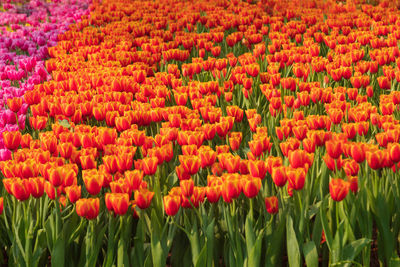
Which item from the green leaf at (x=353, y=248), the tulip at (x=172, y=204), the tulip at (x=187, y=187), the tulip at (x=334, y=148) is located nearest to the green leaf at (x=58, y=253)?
the tulip at (x=172, y=204)

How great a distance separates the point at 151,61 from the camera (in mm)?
6242

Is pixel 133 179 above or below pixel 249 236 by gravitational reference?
above

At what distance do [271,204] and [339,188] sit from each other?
0.35m

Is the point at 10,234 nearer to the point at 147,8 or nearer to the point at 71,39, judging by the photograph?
the point at 71,39

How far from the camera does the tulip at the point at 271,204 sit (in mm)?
2648

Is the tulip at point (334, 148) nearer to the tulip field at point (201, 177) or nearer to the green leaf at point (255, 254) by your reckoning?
the tulip field at point (201, 177)

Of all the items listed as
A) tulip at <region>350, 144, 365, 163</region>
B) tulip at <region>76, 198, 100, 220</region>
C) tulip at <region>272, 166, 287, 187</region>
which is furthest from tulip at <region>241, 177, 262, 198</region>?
tulip at <region>76, 198, 100, 220</region>

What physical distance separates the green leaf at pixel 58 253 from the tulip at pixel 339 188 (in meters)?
1.39

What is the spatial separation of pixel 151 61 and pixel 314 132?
3.43m

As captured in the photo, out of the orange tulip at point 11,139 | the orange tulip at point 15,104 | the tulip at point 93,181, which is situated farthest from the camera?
the orange tulip at point 15,104

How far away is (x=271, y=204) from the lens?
265 centimetres

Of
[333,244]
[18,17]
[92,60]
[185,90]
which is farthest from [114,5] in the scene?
[333,244]

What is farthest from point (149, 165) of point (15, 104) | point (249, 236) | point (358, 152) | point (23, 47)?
point (23, 47)

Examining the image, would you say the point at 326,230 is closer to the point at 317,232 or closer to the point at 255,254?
the point at 317,232
